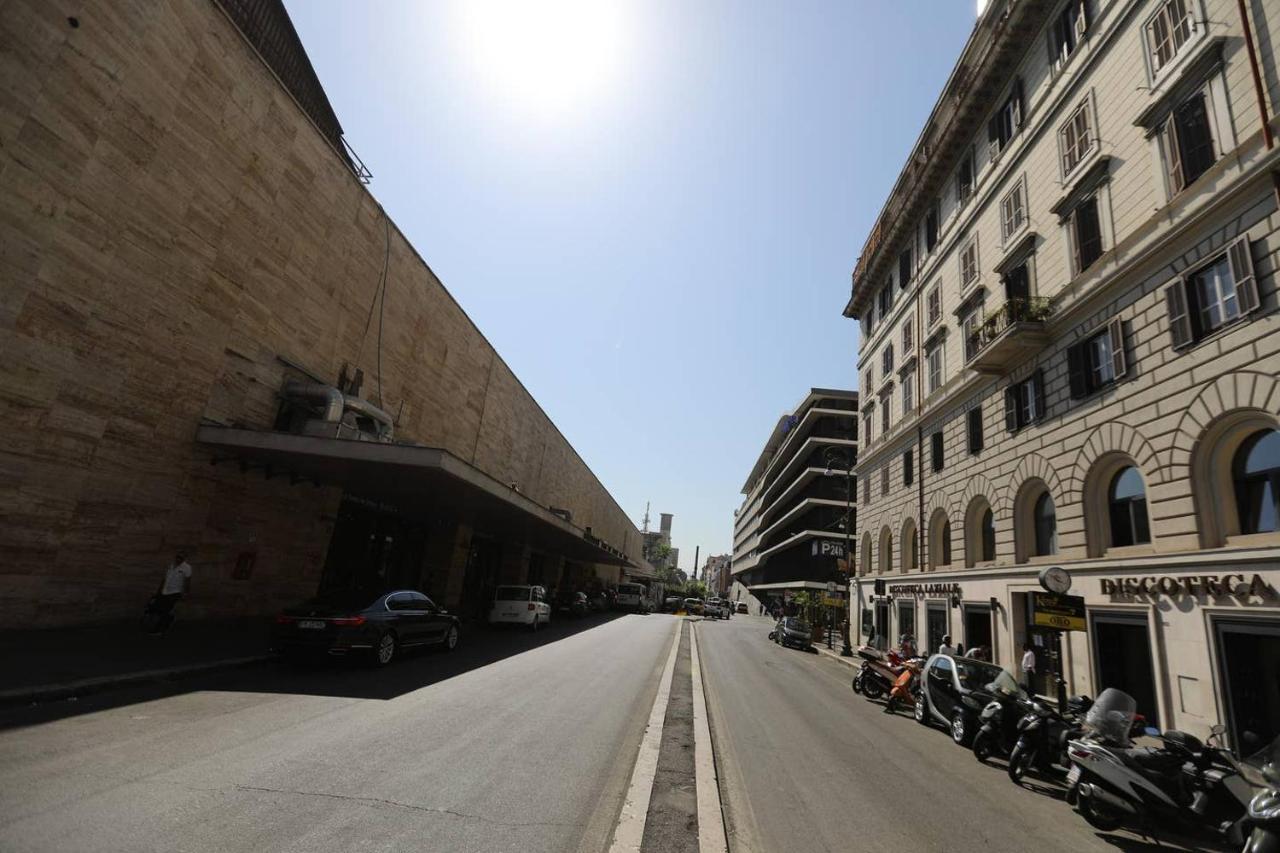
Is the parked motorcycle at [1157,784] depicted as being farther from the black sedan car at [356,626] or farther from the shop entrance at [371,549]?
the shop entrance at [371,549]

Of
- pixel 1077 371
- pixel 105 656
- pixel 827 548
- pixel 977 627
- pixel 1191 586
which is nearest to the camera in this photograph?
pixel 105 656

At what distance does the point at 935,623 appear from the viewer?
872 inches

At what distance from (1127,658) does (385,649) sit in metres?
16.1

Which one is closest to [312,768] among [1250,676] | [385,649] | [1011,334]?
[385,649]

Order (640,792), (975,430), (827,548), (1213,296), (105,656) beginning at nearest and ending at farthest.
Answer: (640,792)
(105,656)
(1213,296)
(975,430)
(827,548)

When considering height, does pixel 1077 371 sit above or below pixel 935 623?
above

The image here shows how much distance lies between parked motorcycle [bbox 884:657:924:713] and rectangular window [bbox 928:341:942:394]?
14.3 m

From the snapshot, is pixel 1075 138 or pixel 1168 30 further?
pixel 1075 138

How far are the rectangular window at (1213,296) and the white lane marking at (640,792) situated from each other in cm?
1283

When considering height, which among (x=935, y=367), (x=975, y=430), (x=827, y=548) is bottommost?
(x=827, y=548)

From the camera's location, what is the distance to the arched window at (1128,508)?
13.4m

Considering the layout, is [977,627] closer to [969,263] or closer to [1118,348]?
[1118,348]

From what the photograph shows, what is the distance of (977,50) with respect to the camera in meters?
22.7

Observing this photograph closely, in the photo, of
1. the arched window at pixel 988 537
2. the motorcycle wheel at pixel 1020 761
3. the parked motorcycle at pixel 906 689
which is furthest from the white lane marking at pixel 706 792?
the arched window at pixel 988 537
